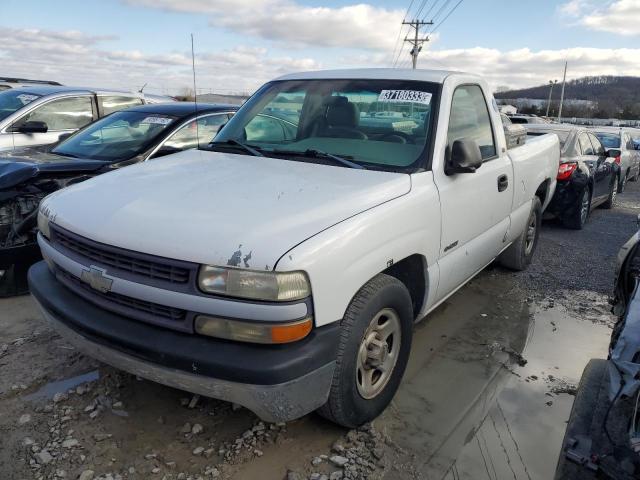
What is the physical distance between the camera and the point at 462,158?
10.5 feet

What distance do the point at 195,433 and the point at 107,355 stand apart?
669 mm

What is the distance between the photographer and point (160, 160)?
354 centimetres

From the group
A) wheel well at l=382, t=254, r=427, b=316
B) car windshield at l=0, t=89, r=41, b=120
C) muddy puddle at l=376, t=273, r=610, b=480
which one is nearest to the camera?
muddy puddle at l=376, t=273, r=610, b=480

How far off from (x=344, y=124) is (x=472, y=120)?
104 cm

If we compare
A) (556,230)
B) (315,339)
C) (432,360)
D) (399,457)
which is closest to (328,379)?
(315,339)

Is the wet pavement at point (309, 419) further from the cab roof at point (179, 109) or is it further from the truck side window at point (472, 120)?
the cab roof at point (179, 109)

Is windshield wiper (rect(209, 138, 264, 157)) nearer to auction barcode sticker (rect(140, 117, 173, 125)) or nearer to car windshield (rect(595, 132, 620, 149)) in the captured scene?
auction barcode sticker (rect(140, 117, 173, 125))

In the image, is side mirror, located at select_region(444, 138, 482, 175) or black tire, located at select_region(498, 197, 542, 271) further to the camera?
black tire, located at select_region(498, 197, 542, 271)

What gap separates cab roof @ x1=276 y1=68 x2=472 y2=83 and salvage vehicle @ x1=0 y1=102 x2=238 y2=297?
1.90 m

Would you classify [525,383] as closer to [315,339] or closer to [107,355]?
[315,339]

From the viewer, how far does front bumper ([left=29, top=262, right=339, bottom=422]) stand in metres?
2.14

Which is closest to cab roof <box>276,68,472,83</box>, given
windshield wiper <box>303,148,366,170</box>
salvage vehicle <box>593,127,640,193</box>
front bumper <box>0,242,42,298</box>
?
windshield wiper <box>303,148,366,170</box>

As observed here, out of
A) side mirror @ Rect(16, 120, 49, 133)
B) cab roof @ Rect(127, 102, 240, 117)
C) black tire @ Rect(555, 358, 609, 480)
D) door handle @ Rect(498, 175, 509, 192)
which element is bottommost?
black tire @ Rect(555, 358, 609, 480)

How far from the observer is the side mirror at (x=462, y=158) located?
3197 mm
